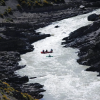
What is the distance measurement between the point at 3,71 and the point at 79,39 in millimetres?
20339

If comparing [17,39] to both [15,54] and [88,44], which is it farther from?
[88,44]

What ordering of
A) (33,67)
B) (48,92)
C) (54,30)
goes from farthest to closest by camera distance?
(54,30)
(33,67)
(48,92)

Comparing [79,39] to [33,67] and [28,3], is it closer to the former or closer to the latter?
[33,67]

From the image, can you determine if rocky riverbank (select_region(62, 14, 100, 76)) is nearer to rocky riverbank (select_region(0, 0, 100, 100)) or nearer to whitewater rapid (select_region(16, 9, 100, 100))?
whitewater rapid (select_region(16, 9, 100, 100))

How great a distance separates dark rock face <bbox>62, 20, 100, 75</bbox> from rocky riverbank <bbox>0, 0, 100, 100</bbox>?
1.34 m

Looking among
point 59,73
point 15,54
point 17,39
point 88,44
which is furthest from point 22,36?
point 59,73

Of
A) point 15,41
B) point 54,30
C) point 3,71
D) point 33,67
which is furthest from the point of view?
point 54,30

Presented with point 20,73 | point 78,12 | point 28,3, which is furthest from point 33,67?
point 28,3

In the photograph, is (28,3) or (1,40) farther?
(28,3)

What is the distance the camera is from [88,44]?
5112 cm

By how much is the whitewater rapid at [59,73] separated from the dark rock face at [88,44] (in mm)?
1229

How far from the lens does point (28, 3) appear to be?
89625 mm

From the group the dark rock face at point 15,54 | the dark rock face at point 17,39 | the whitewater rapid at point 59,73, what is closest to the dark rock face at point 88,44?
the whitewater rapid at point 59,73

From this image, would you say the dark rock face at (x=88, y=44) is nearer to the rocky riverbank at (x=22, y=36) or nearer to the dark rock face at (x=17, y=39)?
the rocky riverbank at (x=22, y=36)
